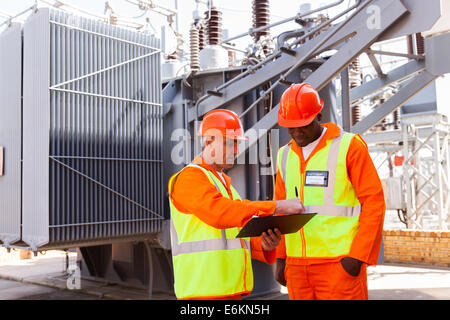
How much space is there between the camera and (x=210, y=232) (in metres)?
2.79

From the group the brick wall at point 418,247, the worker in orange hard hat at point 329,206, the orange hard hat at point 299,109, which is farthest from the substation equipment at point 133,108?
the brick wall at point 418,247

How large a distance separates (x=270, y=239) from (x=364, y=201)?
74 centimetres

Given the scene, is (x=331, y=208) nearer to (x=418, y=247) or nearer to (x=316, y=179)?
(x=316, y=179)

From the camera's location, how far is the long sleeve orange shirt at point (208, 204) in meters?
2.63

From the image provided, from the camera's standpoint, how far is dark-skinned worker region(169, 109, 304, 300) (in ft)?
8.71

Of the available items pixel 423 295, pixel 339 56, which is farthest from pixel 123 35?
pixel 423 295

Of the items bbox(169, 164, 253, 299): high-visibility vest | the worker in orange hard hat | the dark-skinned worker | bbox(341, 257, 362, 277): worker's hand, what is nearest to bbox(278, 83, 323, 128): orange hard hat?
the worker in orange hard hat

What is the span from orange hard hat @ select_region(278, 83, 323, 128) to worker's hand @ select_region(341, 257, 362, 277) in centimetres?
99

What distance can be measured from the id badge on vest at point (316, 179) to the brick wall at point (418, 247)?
8815 mm

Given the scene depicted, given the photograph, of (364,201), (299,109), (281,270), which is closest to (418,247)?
(281,270)

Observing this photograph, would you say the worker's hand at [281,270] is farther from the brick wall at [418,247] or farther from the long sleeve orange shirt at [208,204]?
Answer: the brick wall at [418,247]

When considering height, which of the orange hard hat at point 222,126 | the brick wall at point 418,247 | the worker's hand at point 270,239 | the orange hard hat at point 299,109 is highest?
the orange hard hat at point 299,109

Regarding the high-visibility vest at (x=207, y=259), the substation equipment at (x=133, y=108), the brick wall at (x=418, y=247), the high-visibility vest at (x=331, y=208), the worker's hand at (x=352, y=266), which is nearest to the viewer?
the high-visibility vest at (x=207, y=259)

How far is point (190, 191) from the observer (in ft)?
8.91
